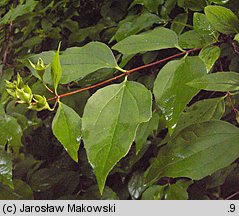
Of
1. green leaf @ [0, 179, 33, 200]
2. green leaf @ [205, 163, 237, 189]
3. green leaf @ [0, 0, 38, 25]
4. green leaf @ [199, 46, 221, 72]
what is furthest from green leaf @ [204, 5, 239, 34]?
green leaf @ [0, 179, 33, 200]

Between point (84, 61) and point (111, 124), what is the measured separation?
133mm

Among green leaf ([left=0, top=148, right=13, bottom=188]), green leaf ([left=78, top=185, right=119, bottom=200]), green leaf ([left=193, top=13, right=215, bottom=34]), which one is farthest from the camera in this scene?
green leaf ([left=78, top=185, right=119, bottom=200])

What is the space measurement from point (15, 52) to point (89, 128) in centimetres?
72

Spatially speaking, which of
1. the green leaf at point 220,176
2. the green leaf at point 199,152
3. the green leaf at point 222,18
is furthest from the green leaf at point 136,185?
the green leaf at point 222,18

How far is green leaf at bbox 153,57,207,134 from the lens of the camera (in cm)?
63

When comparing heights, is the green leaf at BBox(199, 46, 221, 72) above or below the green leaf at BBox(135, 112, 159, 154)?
above

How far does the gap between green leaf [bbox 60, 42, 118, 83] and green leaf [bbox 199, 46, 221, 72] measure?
14 centimetres

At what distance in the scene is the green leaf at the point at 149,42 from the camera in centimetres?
68

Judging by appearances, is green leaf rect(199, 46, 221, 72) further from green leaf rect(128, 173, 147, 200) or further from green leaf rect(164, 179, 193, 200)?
green leaf rect(128, 173, 147, 200)

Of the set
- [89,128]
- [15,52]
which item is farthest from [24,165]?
[89,128]

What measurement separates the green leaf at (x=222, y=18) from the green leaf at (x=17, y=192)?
1.93 feet

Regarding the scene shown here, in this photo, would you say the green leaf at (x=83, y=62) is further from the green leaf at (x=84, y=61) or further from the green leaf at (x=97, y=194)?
the green leaf at (x=97, y=194)

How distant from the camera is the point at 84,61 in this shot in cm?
69

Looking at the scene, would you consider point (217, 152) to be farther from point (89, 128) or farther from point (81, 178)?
point (81, 178)
